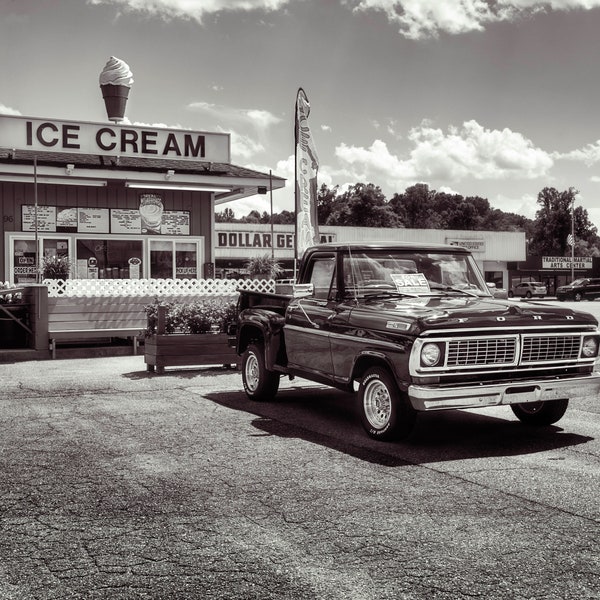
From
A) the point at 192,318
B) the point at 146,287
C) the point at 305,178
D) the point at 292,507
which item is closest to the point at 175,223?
the point at 146,287

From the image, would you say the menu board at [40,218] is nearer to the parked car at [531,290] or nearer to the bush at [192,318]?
the bush at [192,318]

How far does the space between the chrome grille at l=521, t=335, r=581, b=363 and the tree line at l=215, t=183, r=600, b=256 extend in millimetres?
78345

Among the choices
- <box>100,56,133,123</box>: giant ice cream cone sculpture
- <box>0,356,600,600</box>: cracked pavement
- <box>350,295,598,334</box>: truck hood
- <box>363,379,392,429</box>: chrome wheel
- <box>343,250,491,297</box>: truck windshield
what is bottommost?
<box>0,356,600,600</box>: cracked pavement

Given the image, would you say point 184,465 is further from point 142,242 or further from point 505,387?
point 142,242

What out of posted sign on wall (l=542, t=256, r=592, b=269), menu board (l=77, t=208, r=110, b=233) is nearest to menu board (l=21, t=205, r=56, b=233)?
menu board (l=77, t=208, r=110, b=233)

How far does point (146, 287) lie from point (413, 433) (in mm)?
11139

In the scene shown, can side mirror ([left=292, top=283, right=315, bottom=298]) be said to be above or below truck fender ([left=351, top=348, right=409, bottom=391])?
above

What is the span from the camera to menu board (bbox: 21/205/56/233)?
21.5 meters

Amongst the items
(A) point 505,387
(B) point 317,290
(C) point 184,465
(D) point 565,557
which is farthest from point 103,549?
(B) point 317,290

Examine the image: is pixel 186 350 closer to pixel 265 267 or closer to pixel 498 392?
pixel 498 392

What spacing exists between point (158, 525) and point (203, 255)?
61.9ft

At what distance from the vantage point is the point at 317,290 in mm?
9062

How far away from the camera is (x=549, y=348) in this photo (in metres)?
7.62

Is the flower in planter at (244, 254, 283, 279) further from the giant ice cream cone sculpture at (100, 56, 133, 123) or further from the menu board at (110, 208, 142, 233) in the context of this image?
the giant ice cream cone sculpture at (100, 56, 133, 123)
